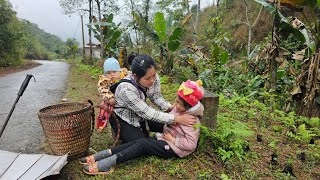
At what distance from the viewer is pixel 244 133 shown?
292 cm

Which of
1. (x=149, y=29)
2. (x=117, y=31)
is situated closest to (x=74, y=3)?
(x=117, y=31)

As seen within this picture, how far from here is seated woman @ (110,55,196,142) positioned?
295cm

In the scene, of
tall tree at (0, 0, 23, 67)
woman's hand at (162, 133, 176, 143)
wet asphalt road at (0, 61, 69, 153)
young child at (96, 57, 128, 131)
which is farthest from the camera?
tall tree at (0, 0, 23, 67)

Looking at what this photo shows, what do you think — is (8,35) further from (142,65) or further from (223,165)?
(223,165)

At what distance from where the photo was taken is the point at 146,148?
302 cm

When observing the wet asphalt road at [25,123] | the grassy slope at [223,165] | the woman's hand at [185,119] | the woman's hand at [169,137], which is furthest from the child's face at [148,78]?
the wet asphalt road at [25,123]

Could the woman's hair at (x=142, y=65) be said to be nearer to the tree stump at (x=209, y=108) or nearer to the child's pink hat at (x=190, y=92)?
the child's pink hat at (x=190, y=92)

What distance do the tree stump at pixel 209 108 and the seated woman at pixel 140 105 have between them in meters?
0.45

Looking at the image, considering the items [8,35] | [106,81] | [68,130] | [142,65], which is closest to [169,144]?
[142,65]

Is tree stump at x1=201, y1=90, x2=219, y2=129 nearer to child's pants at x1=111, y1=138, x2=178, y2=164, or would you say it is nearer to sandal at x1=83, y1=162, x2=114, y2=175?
child's pants at x1=111, y1=138, x2=178, y2=164

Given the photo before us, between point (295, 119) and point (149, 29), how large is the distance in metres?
6.47

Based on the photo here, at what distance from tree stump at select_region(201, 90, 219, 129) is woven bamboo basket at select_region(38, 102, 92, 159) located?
56.1 inches

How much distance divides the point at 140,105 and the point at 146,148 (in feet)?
1.62

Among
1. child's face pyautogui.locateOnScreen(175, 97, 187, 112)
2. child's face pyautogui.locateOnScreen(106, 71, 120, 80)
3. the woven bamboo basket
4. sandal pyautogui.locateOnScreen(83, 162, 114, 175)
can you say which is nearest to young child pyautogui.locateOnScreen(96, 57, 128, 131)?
child's face pyautogui.locateOnScreen(106, 71, 120, 80)
